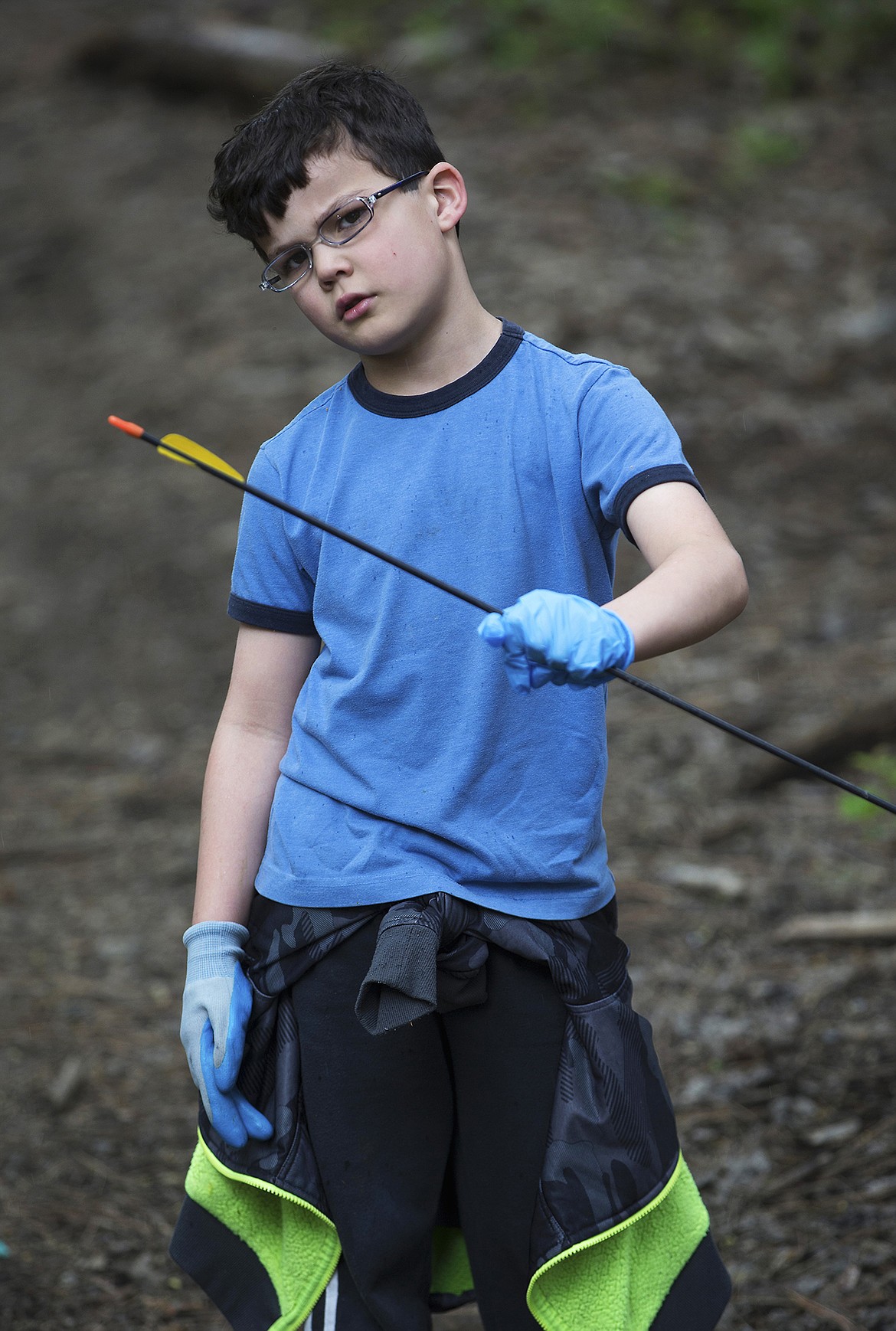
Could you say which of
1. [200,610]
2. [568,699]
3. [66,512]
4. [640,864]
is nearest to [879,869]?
[640,864]

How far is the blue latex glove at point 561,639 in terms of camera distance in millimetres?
1277

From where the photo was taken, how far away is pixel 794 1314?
228 cm

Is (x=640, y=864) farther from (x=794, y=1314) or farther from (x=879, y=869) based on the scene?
(x=794, y=1314)

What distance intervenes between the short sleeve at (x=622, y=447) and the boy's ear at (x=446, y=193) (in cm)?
29

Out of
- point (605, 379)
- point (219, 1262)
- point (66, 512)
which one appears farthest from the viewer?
point (66, 512)

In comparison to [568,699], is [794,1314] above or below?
below

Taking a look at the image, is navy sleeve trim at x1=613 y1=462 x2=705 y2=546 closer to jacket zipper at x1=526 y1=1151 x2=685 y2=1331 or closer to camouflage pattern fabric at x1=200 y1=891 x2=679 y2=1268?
camouflage pattern fabric at x1=200 y1=891 x2=679 y2=1268

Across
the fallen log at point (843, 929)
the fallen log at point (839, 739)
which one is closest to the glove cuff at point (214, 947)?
the fallen log at point (843, 929)

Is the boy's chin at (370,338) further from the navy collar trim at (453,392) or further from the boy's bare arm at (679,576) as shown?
the boy's bare arm at (679,576)

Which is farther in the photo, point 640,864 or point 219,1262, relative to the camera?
point 640,864

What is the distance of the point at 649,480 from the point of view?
142 cm

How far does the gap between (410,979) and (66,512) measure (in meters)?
5.51

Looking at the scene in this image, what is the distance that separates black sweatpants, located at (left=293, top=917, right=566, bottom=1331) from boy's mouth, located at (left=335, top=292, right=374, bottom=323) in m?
0.75

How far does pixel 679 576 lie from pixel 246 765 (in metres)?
0.69
